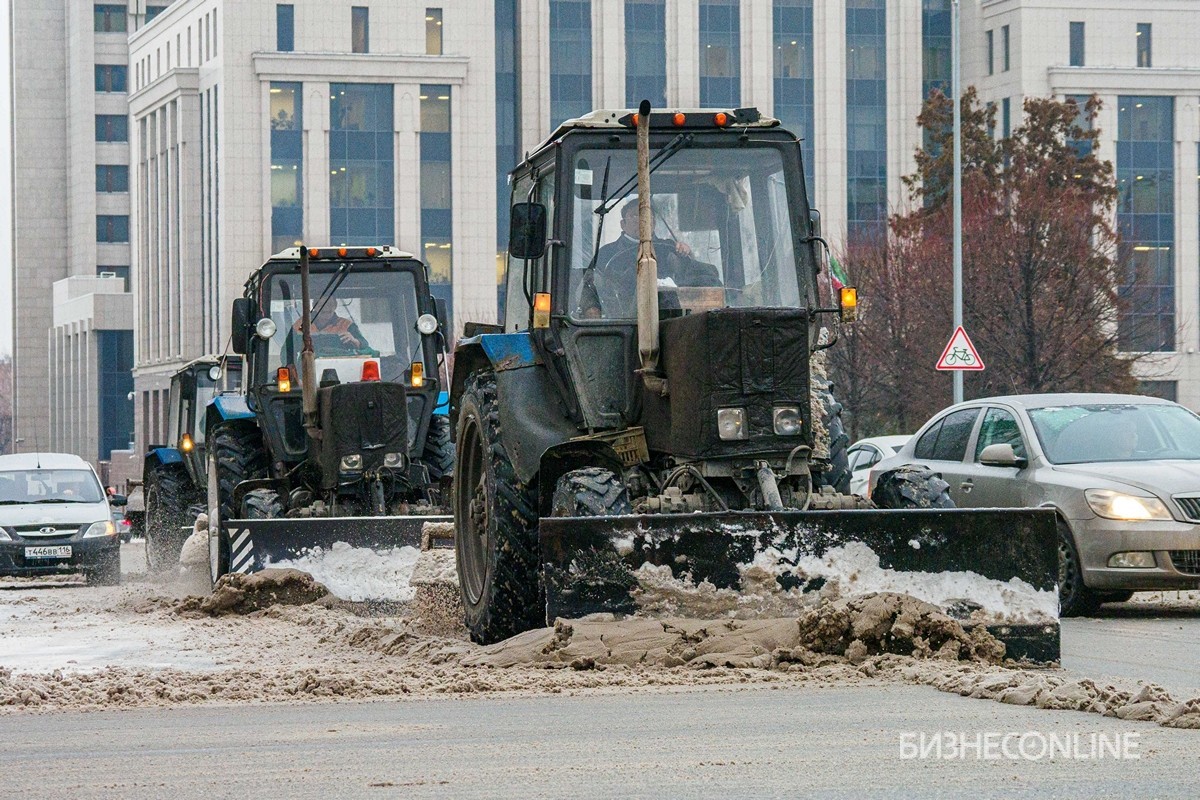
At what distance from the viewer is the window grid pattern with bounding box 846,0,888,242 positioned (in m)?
91.6

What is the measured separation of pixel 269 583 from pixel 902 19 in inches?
3203

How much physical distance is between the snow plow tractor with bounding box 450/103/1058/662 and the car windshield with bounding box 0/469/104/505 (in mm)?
13858

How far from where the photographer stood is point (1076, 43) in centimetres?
8538

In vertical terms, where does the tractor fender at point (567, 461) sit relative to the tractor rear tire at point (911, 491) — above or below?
above

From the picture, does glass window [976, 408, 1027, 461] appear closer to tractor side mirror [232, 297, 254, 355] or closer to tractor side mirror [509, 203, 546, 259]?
tractor side mirror [509, 203, 546, 259]

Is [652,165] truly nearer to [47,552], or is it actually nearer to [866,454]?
[47,552]

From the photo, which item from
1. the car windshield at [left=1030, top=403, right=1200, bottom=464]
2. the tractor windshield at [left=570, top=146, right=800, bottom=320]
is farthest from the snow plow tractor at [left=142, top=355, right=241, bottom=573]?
the tractor windshield at [left=570, top=146, right=800, bottom=320]

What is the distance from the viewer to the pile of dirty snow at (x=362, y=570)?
1486 centimetres

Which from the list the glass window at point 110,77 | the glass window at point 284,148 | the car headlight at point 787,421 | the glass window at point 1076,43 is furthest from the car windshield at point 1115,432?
the glass window at point 110,77

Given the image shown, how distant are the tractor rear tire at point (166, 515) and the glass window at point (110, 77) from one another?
9917 centimetres

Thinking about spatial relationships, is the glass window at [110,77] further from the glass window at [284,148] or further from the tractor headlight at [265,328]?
the tractor headlight at [265,328]

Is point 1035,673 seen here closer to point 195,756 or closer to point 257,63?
point 195,756

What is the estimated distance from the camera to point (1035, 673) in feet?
30.0

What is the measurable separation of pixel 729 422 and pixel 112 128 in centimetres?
11553
